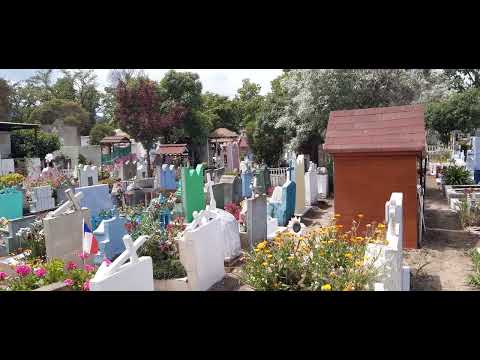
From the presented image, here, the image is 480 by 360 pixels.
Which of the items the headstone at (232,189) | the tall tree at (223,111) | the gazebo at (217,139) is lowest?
the headstone at (232,189)

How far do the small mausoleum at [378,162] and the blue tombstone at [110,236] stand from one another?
3539 millimetres

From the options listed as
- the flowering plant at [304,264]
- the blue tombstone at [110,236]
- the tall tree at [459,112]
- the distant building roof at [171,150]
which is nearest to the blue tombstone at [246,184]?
the blue tombstone at [110,236]

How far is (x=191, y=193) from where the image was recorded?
939cm

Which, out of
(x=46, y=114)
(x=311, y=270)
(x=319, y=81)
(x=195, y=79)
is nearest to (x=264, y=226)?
(x=311, y=270)

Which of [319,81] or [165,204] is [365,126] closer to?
[165,204]

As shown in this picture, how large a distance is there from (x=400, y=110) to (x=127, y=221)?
484cm

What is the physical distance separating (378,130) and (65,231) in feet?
16.3

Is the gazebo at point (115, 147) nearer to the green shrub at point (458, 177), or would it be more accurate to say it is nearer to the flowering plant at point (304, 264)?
the green shrub at point (458, 177)

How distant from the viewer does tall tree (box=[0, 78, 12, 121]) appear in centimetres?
3425

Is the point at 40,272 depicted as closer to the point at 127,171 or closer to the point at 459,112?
the point at 127,171

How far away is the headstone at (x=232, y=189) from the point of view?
1041 cm

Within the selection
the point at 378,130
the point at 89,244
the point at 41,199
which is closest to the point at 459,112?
the point at 378,130

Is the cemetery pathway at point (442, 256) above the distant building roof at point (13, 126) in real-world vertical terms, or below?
below

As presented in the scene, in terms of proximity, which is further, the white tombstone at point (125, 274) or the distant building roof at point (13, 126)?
the distant building roof at point (13, 126)
